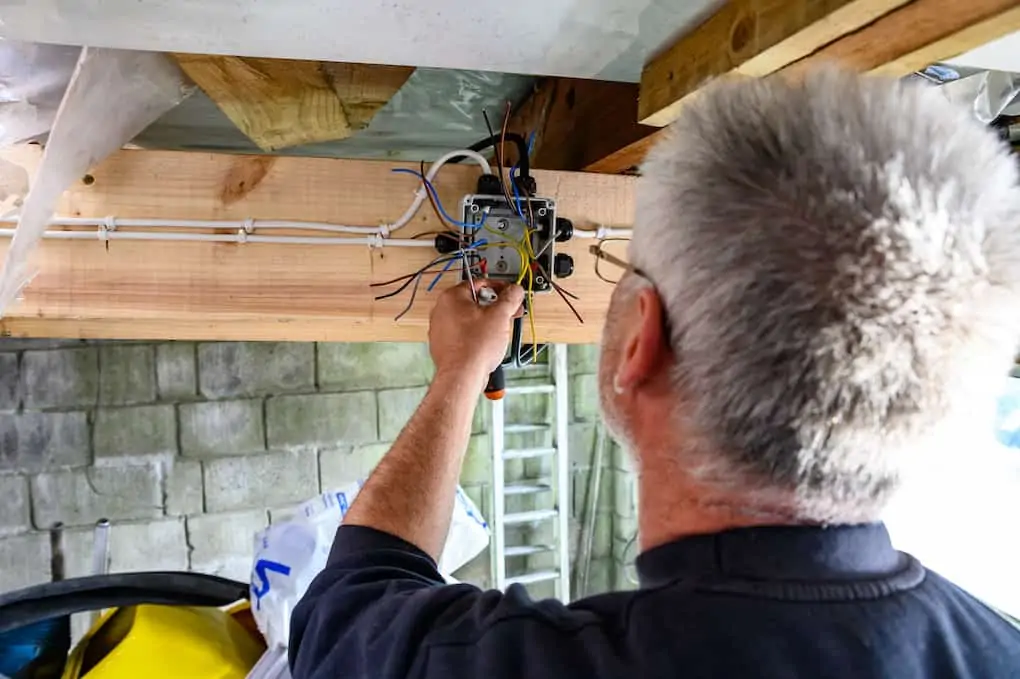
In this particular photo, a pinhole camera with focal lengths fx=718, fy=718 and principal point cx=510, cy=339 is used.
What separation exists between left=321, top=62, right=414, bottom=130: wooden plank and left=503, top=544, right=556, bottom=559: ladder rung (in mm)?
1737

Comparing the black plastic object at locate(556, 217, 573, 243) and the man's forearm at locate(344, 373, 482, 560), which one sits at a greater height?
the black plastic object at locate(556, 217, 573, 243)

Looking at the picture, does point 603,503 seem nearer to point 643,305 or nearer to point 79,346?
point 79,346

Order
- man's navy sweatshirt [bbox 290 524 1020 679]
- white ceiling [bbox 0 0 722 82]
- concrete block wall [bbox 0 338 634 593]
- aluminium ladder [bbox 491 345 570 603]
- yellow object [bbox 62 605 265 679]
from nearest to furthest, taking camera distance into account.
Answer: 1. man's navy sweatshirt [bbox 290 524 1020 679]
2. white ceiling [bbox 0 0 722 82]
3. yellow object [bbox 62 605 265 679]
4. concrete block wall [bbox 0 338 634 593]
5. aluminium ladder [bbox 491 345 570 603]

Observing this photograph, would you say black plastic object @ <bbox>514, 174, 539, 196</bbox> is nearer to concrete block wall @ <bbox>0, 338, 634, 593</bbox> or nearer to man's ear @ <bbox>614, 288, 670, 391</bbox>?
man's ear @ <bbox>614, 288, 670, 391</bbox>

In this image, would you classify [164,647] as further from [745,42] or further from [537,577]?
[537,577]

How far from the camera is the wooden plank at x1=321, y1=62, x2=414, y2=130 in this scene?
0.99 m

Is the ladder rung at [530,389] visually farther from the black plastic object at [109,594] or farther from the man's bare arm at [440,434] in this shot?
the man's bare arm at [440,434]

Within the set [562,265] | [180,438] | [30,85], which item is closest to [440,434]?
[562,265]

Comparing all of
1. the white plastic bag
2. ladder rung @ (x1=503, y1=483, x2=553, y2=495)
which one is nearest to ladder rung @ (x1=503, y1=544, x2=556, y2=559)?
ladder rung @ (x1=503, y1=483, x2=553, y2=495)

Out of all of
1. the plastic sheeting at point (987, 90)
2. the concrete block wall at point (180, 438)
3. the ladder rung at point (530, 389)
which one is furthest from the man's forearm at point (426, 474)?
the ladder rung at point (530, 389)

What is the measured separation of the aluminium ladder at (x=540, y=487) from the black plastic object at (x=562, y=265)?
1355mm

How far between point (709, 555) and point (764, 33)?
450 mm

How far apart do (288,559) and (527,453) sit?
1.27 meters

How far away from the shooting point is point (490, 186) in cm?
91
